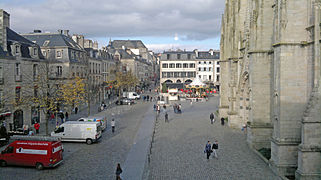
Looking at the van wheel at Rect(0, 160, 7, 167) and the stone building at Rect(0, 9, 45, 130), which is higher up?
the stone building at Rect(0, 9, 45, 130)

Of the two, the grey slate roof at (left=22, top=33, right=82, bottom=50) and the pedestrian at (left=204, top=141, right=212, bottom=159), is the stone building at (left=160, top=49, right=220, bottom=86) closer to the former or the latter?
the grey slate roof at (left=22, top=33, right=82, bottom=50)

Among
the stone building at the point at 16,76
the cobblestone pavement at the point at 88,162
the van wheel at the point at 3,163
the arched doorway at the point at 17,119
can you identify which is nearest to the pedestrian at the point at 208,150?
the cobblestone pavement at the point at 88,162

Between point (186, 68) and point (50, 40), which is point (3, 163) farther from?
point (186, 68)

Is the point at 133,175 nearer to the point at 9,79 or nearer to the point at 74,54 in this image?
the point at 9,79

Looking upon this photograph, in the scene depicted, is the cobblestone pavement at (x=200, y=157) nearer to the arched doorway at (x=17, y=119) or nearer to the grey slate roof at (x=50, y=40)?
the arched doorway at (x=17, y=119)

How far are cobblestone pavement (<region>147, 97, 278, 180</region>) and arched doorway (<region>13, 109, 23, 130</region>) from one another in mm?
13260

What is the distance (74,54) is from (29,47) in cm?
1220

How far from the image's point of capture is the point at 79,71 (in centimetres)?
4244

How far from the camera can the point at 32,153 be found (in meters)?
14.9

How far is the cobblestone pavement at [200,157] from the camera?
14250 millimetres

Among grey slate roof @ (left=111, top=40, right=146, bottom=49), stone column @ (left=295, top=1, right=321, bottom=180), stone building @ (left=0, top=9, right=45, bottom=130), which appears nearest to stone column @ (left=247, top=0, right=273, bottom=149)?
stone column @ (left=295, top=1, right=321, bottom=180)

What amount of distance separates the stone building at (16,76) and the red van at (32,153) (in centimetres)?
878

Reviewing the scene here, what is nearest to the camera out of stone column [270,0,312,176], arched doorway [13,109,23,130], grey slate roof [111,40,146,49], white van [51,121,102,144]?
stone column [270,0,312,176]

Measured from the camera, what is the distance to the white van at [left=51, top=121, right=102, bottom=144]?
20.5 meters
